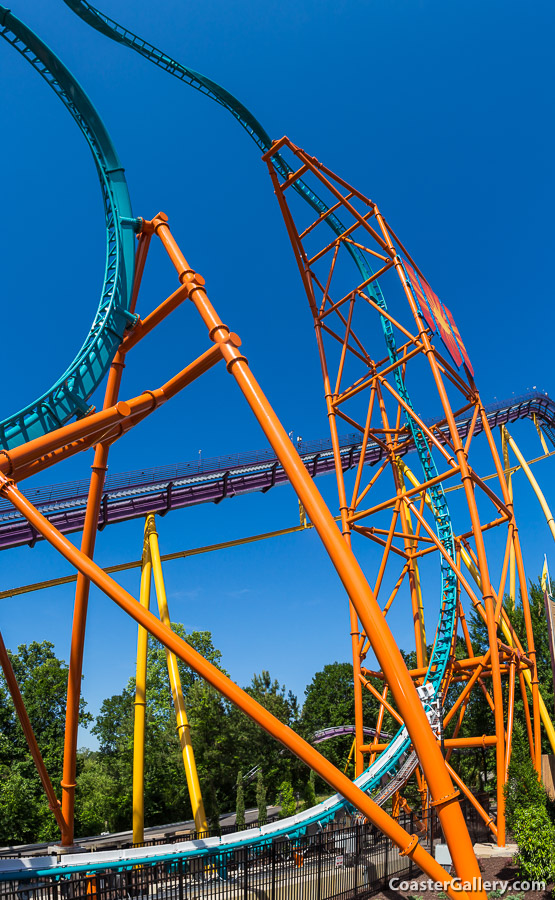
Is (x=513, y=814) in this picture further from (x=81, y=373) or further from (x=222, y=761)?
(x=222, y=761)

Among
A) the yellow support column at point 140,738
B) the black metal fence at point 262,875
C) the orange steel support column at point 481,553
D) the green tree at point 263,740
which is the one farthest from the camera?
the green tree at point 263,740

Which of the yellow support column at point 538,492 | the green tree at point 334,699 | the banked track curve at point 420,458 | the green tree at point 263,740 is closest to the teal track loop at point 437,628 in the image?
the banked track curve at point 420,458

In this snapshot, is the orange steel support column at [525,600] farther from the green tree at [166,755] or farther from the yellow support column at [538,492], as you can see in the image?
the green tree at [166,755]

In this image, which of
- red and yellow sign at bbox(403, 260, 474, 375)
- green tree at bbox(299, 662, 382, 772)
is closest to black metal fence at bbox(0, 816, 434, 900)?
red and yellow sign at bbox(403, 260, 474, 375)

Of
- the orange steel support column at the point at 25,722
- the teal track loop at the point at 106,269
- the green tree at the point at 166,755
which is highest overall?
the teal track loop at the point at 106,269

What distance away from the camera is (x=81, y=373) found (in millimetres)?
7809

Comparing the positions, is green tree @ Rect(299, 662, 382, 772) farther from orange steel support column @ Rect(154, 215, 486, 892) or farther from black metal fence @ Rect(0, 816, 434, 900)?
orange steel support column @ Rect(154, 215, 486, 892)

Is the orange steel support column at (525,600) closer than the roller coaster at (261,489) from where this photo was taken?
No

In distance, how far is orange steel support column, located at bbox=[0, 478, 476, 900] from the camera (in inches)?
189

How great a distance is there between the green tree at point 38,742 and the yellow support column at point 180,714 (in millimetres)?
13589

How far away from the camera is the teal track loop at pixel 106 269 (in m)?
7.48

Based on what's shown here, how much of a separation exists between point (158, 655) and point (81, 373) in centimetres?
2421

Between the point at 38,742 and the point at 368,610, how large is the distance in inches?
1080

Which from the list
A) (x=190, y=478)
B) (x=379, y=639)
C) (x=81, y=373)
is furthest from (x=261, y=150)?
(x=379, y=639)
